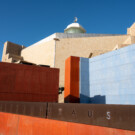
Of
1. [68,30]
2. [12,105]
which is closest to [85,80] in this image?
[12,105]

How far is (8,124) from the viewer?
8664mm

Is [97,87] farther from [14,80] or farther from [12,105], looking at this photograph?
[12,105]

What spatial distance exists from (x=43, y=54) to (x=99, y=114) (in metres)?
40.9

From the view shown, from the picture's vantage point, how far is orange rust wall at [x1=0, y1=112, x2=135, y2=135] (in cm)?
465

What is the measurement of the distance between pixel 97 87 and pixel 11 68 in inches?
519

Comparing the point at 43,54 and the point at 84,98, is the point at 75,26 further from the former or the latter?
the point at 84,98

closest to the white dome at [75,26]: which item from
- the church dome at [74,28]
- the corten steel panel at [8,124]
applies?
the church dome at [74,28]

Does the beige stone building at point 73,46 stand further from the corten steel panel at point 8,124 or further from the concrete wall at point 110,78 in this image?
the corten steel panel at point 8,124

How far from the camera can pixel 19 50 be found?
5994 centimetres

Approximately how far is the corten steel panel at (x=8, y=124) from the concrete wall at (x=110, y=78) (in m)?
15.5

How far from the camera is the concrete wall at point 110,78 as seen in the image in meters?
19.8

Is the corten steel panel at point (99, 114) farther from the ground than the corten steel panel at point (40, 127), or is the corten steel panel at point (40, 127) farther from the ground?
the corten steel panel at point (99, 114)

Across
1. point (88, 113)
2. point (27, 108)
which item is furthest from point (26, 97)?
point (88, 113)

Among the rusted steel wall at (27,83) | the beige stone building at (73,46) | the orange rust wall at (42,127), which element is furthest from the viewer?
the beige stone building at (73,46)
